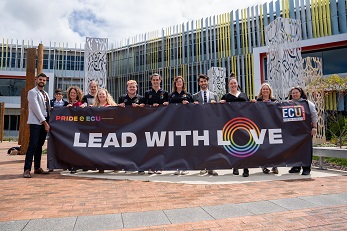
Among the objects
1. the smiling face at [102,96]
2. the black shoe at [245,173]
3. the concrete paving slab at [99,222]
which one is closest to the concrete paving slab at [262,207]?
the concrete paving slab at [99,222]

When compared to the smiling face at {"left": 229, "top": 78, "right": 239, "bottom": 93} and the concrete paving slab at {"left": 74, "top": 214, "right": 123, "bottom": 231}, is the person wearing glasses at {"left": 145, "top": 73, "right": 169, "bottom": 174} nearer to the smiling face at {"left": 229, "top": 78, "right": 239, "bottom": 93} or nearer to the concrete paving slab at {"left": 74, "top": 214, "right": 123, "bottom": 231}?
the smiling face at {"left": 229, "top": 78, "right": 239, "bottom": 93}

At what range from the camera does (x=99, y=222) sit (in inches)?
116

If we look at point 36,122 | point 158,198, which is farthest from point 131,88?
point 158,198

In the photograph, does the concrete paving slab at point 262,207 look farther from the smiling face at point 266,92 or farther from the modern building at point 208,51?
the modern building at point 208,51

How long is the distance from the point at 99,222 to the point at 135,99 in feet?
12.5

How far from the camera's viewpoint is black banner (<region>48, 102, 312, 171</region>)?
19.2ft

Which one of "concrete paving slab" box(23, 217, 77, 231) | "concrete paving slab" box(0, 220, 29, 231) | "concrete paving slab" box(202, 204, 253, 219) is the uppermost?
"concrete paving slab" box(0, 220, 29, 231)

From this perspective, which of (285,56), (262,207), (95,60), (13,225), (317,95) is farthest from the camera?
(95,60)

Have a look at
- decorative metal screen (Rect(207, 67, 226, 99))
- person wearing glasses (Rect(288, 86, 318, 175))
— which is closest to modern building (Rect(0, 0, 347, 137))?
decorative metal screen (Rect(207, 67, 226, 99))

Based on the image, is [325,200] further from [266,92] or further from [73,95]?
[73,95]

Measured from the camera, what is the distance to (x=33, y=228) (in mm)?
2752

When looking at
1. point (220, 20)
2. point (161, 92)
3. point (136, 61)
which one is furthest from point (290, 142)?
point (136, 61)

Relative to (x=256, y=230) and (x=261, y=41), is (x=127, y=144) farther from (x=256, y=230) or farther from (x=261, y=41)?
(x=261, y=41)

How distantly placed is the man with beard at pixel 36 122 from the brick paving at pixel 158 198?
395 mm
